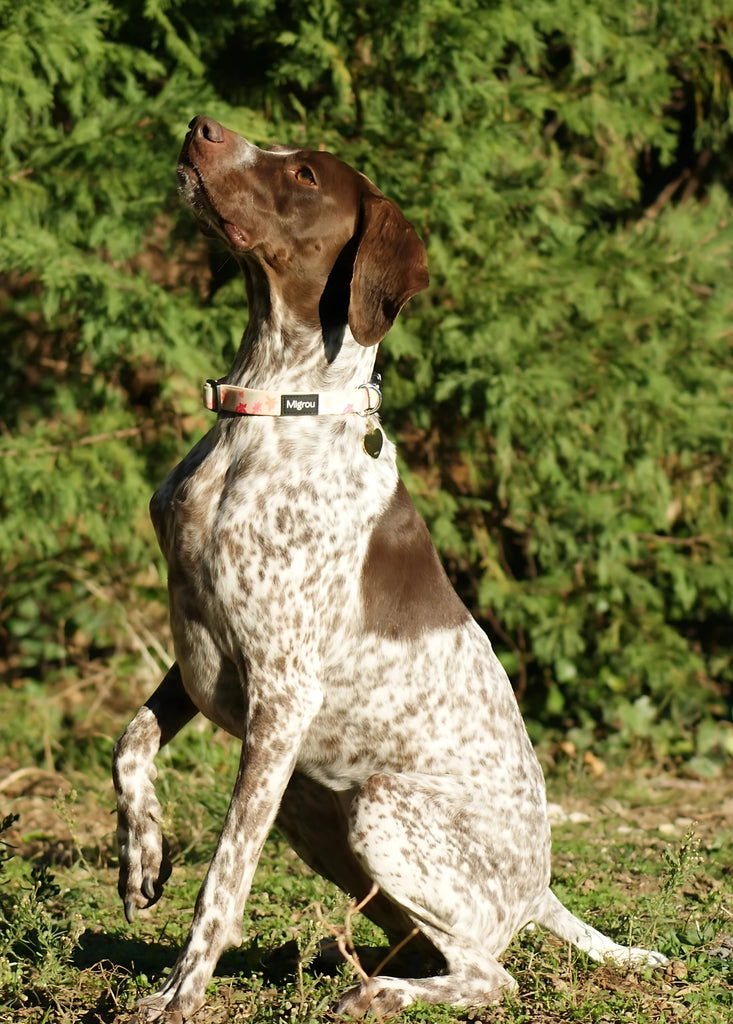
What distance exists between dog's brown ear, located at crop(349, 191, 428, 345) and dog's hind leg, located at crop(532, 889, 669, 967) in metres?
1.58

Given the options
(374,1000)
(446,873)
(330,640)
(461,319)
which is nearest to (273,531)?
(330,640)

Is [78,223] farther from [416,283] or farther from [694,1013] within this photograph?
[694,1013]

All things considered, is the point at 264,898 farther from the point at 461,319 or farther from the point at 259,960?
the point at 461,319

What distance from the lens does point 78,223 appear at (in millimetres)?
5398

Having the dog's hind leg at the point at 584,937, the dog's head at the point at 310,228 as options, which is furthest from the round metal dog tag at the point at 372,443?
the dog's hind leg at the point at 584,937

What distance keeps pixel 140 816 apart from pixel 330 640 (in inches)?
25.0

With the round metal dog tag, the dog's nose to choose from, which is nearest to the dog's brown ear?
the round metal dog tag

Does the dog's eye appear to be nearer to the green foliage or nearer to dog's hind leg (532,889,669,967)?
the green foliage

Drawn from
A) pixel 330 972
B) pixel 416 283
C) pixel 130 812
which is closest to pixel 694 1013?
pixel 330 972

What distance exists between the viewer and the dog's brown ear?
126 inches

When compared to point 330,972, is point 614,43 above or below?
above

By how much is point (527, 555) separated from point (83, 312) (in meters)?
2.47

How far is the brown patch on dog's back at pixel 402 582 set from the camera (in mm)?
3258

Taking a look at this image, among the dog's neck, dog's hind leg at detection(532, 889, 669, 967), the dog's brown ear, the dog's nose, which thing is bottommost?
dog's hind leg at detection(532, 889, 669, 967)
